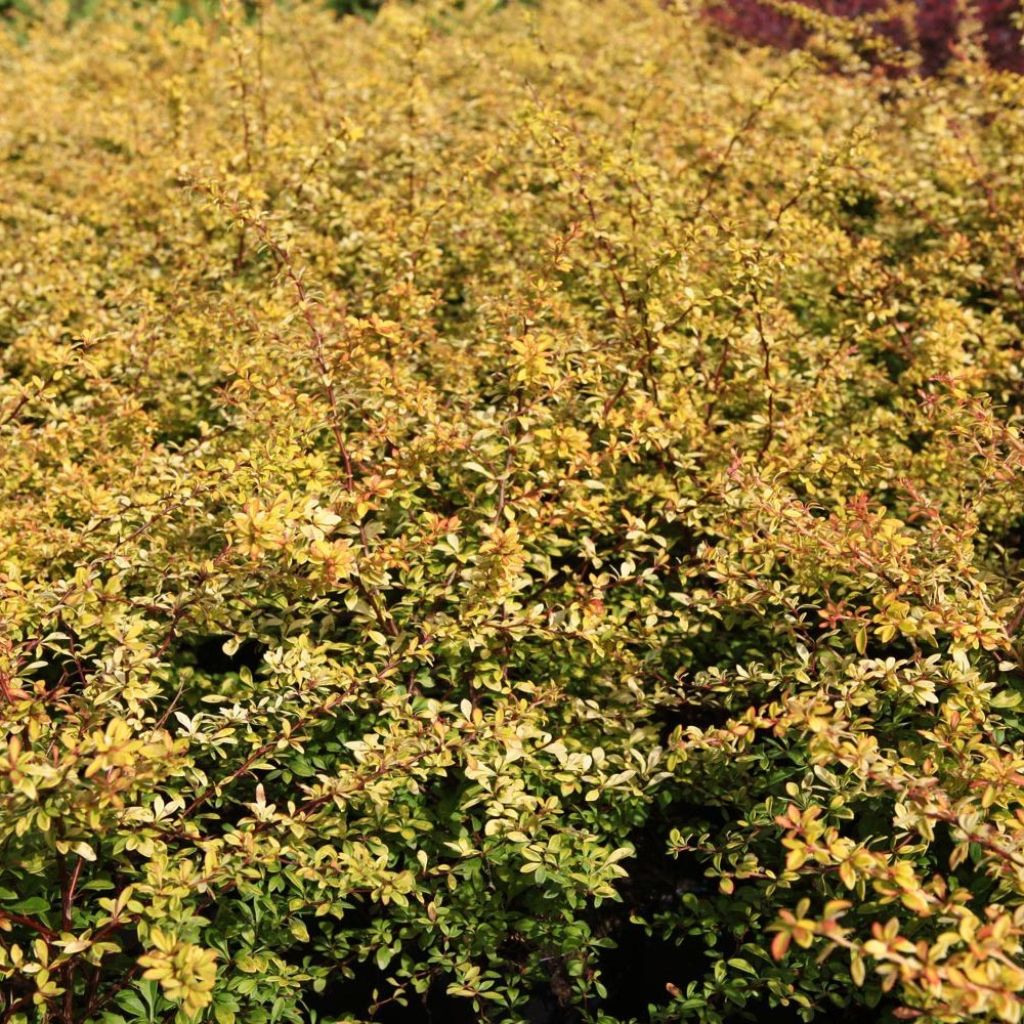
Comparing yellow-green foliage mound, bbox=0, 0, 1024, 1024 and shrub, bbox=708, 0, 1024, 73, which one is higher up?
shrub, bbox=708, 0, 1024, 73

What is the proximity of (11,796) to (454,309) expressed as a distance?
253 cm

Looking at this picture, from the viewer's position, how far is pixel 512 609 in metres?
2.48

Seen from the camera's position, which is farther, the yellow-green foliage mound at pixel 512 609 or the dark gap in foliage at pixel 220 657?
the dark gap in foliage at pixel 220 657

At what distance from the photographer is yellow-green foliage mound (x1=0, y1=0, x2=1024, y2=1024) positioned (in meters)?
2.11

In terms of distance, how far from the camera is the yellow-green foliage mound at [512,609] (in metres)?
2.11

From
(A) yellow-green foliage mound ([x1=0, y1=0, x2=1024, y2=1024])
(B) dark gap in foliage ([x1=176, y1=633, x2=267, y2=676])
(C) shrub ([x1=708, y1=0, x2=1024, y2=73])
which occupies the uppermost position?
(C) shrub ([x1=708, y1=0, x2=1024, y2=73])

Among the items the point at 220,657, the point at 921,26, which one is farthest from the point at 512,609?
the point at 921,26

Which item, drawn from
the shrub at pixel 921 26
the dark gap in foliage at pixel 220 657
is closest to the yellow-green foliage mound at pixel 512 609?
the dark gap in foliage at pixel 220 657

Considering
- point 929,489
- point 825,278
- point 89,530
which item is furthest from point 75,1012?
point 825,278

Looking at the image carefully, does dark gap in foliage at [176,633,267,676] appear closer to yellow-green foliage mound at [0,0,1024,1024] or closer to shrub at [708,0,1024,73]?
yellow-green foliage mound at [0,0,1024,1024]

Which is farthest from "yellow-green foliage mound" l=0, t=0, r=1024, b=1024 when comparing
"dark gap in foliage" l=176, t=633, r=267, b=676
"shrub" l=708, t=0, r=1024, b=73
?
"shrub" l=708, t=0, r=1024, b=73

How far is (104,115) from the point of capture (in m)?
A: 4.95

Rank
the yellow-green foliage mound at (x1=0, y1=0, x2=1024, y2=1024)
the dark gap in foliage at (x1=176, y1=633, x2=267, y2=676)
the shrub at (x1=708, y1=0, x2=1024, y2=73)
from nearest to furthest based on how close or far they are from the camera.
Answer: the yellow-green foliage mound at (x1=0, y1=0, x2=1024, y2=1024) → the dark gap in foliage at (x1=176, y1=633, x2=267, y2=676) → the shrub at (x1=708, y1=0, x2=1024, y2=73)

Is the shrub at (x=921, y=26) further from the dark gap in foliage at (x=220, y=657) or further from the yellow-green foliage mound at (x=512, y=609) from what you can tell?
the dark gap in foliage at (x=220, y=657)
